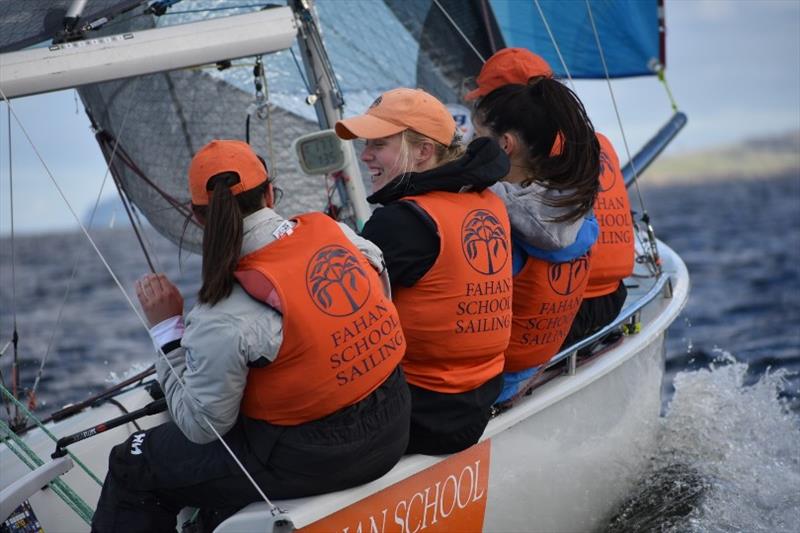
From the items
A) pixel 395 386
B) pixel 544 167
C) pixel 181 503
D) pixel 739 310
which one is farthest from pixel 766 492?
pixel 739 310

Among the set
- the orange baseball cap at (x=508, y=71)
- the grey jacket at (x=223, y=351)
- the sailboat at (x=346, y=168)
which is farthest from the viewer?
the orange baseball cap at (x=508, y=71)

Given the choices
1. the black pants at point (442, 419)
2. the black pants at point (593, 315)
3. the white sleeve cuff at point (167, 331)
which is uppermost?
the white sleeve cuff at point (167, 331)

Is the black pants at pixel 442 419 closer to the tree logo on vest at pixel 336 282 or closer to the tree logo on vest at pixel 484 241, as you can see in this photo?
the tree logo on vest at pixel 484 241

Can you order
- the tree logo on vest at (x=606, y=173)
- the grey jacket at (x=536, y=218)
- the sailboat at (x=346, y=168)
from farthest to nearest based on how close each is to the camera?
the tree logo on vest at (x=606, y=173) → the grey jacket at (x=536, y=218) → the sailboat at (x=346, y=168)

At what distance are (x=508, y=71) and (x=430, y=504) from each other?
130 cm

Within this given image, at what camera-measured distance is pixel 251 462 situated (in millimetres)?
2252

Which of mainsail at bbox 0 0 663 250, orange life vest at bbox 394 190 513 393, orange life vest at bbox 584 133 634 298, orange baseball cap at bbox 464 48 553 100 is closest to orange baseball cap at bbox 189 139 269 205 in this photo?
orange life vest at bbox 394 190 513 393

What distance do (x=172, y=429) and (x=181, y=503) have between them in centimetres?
17

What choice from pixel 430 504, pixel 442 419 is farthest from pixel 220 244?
pixel 430 504

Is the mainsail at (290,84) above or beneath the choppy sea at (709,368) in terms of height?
above

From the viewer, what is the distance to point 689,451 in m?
3.98

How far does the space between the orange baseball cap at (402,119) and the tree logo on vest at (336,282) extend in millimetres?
395

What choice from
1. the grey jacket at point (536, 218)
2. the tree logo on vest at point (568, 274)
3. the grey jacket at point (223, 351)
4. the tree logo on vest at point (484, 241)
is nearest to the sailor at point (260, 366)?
the grey jacket at point (223, 351)

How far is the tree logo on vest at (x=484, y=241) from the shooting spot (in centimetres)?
246
